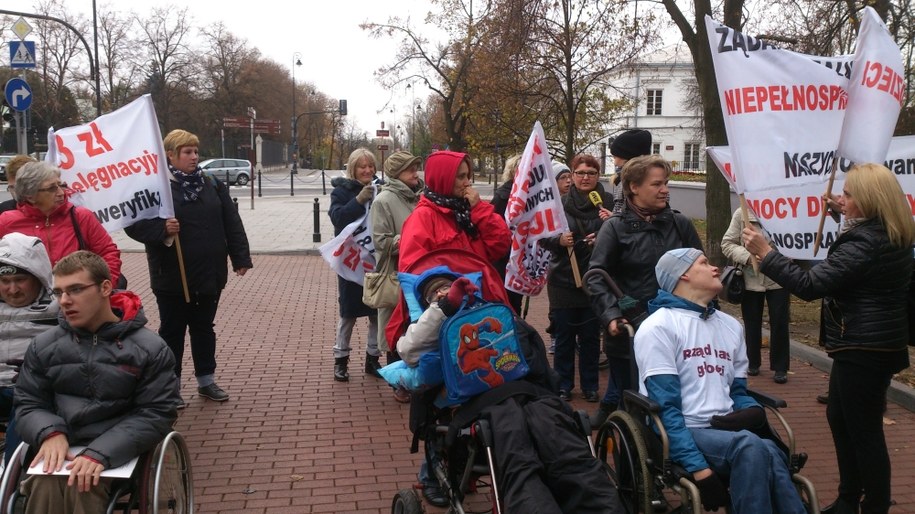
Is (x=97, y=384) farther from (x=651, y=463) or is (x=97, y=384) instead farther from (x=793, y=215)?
(x=793, y=215)

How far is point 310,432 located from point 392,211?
1.71 m

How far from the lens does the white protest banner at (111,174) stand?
580 centimetres

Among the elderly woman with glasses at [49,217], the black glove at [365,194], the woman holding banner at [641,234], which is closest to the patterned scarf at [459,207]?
the woman holding banner at [641,234]

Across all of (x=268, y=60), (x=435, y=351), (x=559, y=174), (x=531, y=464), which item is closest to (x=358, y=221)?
(x=559, y=174)

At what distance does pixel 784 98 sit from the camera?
4.69m

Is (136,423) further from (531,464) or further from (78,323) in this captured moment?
(531,464)

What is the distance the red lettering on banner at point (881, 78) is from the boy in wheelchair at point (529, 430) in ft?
8.42

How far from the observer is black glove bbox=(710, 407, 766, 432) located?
11.9 feet

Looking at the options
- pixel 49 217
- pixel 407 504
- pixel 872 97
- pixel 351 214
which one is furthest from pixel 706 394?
pixel 49 217

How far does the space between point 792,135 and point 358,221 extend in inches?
137

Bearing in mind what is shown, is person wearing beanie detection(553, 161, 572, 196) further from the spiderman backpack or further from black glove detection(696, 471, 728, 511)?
black glove detection(696, 471, 728, 511)

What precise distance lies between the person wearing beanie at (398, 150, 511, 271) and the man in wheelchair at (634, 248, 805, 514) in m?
1.20

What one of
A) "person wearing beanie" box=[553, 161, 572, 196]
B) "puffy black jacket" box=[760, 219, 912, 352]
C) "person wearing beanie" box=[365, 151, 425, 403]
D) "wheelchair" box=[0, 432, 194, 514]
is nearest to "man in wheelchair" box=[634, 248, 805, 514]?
"puffy black jacket" box=[760, 219, 912, 352]

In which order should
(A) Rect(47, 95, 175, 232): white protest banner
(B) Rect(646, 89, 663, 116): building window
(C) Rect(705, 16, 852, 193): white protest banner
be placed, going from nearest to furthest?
(C) Rect(705, 16, 852, 193): white protest banner
(A) Rect(47, 95, 175, 232): white protest banner
(B) Rect(646, 89, 663, 116): building window
